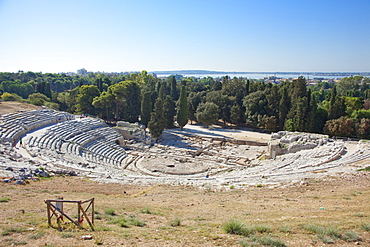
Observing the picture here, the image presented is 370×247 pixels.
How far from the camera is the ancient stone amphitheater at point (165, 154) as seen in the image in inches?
750

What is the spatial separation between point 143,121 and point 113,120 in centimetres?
881

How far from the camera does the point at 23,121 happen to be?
2895 cm

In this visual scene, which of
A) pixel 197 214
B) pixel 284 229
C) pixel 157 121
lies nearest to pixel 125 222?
pixel 197 214

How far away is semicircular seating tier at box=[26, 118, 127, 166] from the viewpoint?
25453mm

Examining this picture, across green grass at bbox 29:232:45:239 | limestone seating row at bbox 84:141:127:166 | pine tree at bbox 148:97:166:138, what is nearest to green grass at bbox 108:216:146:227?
green grass at bbox 29:232:45:239

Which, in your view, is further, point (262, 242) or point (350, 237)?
point (350, 237)

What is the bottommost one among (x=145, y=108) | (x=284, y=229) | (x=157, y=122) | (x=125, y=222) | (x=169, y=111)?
(x=157, y=122)

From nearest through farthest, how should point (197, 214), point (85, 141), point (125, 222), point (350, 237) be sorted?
point (350, 237) < point (125, 222) < point (197, 214) < point (85, 141)

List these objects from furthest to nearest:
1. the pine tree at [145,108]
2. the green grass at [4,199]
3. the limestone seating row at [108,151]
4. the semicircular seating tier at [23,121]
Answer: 1. the pine tree at [145,108]
2. the limestone seating row at [108,151]
3. the semicircular seating tier at [23,121]
4. the green grass at [4,199]

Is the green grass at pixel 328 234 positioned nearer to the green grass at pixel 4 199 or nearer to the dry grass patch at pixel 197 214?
the dry grass patch at pixel 197 214

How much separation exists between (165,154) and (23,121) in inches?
610

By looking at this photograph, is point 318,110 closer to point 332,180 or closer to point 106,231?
point 332,180

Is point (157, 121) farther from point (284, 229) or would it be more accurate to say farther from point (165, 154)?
point (284, 229)

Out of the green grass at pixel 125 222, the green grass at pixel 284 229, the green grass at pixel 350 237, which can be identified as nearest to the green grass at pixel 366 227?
the green grass at pixel 350 237
